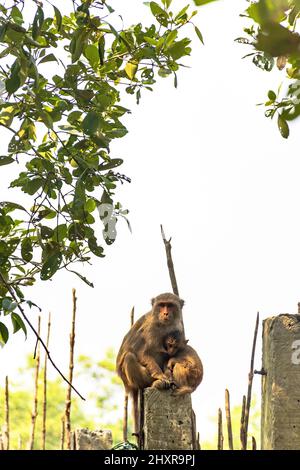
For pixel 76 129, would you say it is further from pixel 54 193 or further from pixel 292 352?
pixel 292 352

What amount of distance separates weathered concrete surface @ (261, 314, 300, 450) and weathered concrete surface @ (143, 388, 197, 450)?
666 mm

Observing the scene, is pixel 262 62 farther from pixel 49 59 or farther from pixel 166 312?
pixel 166 312

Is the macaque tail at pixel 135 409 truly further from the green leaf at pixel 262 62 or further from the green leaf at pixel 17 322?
the green leaf at pixel 262 62

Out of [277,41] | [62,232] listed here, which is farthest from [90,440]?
[277,41]

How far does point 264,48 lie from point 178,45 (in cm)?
456

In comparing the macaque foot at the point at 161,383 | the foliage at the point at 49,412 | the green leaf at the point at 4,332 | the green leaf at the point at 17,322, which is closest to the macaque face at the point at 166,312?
the macaque foot at the point at 161,383

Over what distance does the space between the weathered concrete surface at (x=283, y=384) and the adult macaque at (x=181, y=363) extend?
186cm

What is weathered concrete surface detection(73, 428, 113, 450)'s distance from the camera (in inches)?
300

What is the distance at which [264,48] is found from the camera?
70 cm

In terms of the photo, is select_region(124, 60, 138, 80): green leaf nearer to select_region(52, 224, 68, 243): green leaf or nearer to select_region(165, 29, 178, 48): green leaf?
select_region(165, 29, 178, 48): green leaf

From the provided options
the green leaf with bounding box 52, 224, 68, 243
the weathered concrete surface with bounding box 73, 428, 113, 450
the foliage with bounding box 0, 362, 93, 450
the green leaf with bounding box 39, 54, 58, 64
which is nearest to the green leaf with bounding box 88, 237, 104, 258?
the green leaf with bounding box 52, 224, 68, 243

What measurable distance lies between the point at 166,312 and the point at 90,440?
1419 mm

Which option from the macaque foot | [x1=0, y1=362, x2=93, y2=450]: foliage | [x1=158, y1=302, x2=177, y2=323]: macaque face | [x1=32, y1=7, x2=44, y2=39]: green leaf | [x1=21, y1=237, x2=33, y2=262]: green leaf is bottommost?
the macaque foot

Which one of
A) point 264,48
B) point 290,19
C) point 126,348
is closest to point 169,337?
point 126,348
